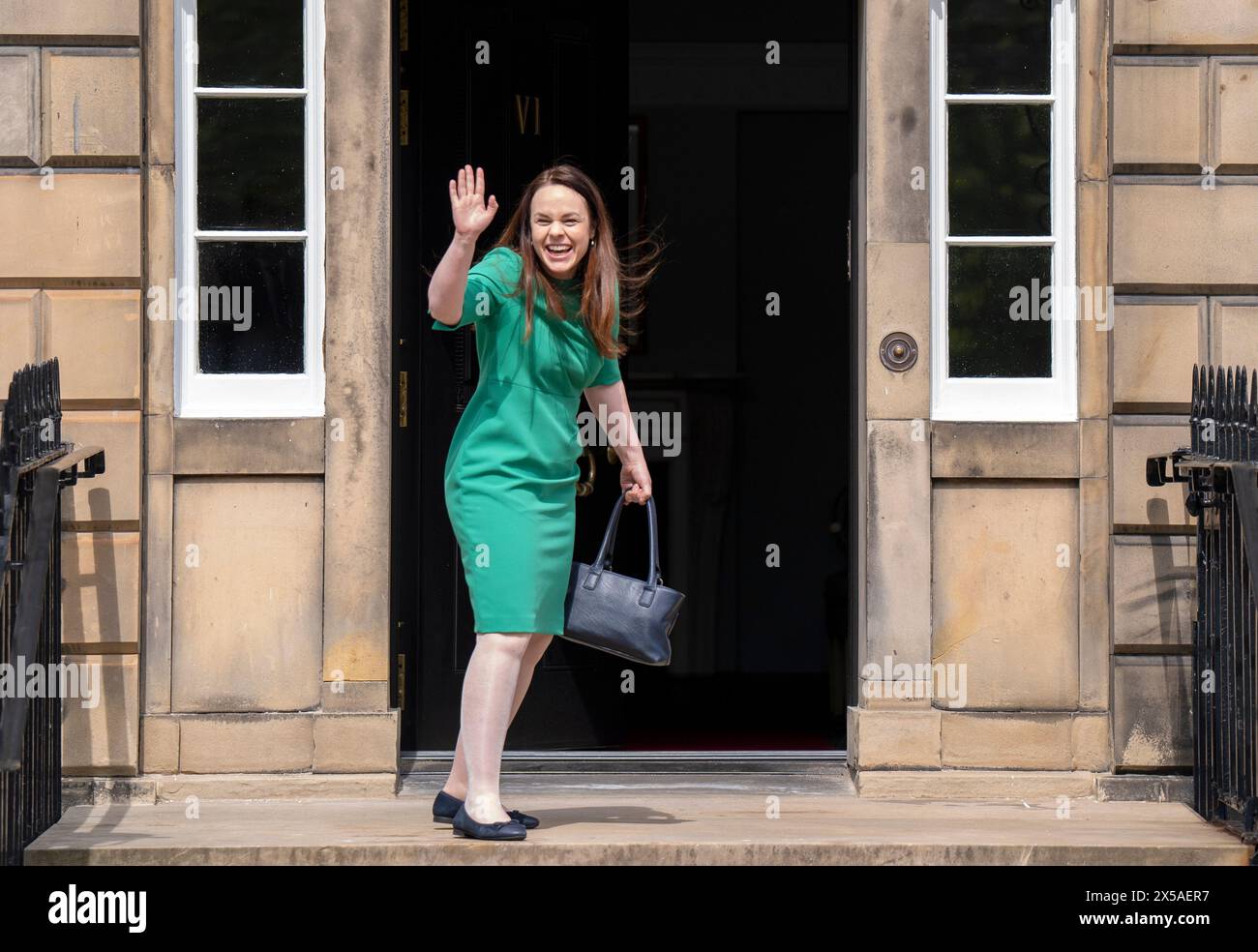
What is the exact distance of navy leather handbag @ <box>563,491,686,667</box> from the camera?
19.0 ft

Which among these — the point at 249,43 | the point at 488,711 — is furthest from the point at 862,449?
the point at 249,43

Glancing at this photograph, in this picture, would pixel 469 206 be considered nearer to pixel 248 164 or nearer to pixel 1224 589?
pixel 248 164

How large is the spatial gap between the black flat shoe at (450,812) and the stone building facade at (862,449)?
83 centimetres

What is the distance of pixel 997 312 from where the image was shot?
7.22 metres

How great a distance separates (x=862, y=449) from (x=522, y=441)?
1949 millimetres

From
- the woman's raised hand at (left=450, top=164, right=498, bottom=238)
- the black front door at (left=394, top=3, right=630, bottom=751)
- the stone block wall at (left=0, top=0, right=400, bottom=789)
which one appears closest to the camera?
the woman's raised hand at (left=450, top=164, right=498, bottom=238)

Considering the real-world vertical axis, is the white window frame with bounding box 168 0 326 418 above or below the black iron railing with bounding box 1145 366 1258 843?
above

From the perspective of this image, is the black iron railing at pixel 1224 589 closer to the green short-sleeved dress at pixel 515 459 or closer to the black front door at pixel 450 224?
the green short-sleeved dress at pixel 515 459

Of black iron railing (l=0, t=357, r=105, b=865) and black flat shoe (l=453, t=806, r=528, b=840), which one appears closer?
black iron railing (l=0, t=357, r=105, b=865)

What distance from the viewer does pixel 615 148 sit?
7.80m

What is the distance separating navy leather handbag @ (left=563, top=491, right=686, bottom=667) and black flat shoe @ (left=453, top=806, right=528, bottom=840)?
617mm

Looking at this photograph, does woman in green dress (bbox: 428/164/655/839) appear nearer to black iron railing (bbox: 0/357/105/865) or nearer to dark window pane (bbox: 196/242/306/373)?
black iron railing (bbox: 0/357/105/865)

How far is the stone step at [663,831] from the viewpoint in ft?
18.9

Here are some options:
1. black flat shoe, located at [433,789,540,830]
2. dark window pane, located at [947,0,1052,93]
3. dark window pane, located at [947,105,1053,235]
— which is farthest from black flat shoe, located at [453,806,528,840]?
dark window pane, located at [947,0,1052,93]
